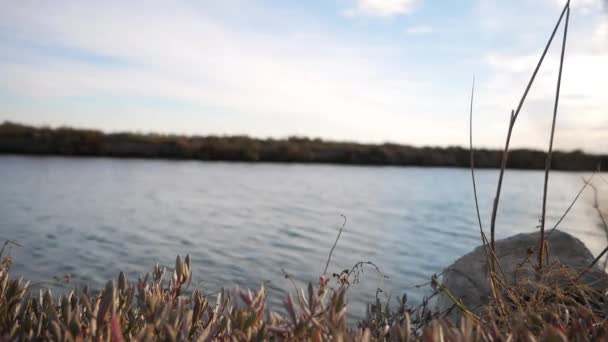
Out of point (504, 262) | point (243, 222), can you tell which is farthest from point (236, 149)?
point (504, 262)

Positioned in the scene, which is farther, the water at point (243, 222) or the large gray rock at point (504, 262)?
the water at point (243, 222)

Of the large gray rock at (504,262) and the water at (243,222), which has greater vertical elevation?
the large gray rock at (504,262)

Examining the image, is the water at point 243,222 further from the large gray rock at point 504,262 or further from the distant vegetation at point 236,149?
the distant vegetation at point 236,149

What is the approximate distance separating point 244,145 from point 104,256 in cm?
1270

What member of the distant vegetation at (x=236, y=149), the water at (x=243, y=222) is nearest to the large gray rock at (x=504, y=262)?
the water at (x=243, y=222)

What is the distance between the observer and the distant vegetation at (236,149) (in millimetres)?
15453

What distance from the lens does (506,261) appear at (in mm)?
3240

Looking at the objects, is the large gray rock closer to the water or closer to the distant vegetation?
the water

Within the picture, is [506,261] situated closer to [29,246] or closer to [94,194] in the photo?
[29,246]

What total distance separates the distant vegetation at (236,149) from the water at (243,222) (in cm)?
147

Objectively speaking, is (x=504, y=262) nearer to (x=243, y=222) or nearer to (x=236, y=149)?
(x=243, y=222)

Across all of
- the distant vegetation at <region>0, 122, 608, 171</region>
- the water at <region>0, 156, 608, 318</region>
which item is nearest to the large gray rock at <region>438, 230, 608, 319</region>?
the water at <region>0, 156, 608, 318</region>

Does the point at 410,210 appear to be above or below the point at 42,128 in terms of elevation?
below

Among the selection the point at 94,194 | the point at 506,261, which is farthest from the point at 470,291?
the point at 94,194
